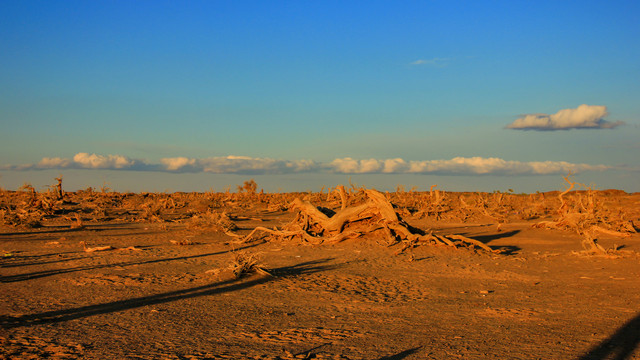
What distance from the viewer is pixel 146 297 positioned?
7.52m

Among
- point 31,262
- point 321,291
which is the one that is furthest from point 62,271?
point 321,291

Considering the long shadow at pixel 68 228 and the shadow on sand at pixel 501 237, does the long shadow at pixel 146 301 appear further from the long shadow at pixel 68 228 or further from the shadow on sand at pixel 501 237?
the long shadow at pixel 68 228

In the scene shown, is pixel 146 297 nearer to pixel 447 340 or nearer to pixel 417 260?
pixel 447 340

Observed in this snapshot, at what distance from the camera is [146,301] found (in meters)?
7.28

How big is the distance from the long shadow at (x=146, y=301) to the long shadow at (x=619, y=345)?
5204 mm

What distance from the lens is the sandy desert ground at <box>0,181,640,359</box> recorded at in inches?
210

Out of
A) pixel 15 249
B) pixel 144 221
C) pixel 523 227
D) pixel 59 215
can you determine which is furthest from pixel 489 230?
pixel 59 215

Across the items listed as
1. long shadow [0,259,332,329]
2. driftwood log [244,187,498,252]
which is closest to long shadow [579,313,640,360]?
long shadow [0,259,332,329]

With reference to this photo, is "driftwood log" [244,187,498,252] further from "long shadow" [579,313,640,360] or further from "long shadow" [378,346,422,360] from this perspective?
"long shadow" [378,346,422,360]

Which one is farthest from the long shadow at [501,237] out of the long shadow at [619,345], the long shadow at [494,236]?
the long shadow at [619,345]

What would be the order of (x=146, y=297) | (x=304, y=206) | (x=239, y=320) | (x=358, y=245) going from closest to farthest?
(x=239, y=320) → (x=146, y=297) → (x=358, y=245) → (x=304, y=206)

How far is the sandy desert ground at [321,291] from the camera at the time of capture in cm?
534

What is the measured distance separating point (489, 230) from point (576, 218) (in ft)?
9.16

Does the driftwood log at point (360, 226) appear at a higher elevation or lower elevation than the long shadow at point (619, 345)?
higher
